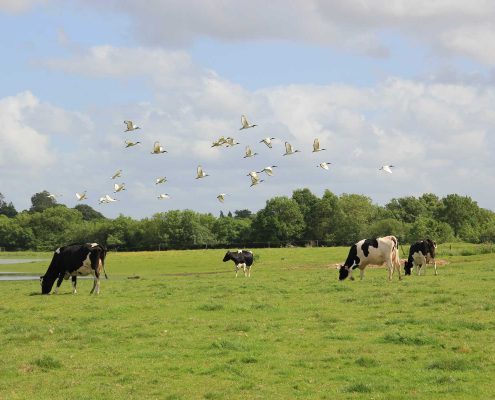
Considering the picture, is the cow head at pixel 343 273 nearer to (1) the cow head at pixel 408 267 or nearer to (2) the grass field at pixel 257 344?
(2) the grass field at pixel 257 344

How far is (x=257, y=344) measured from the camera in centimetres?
1645

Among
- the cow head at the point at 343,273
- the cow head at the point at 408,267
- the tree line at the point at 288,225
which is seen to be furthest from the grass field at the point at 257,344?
the tree line at the point at 288,225

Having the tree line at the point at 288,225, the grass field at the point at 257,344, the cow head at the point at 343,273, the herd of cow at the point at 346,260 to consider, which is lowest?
the grass field at the point at 257,344

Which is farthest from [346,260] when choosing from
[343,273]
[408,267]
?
[408,267]

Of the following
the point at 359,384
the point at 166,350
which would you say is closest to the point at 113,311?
the point at 166,350

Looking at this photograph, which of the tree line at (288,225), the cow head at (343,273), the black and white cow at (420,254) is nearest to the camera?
the cow head at (343,273)

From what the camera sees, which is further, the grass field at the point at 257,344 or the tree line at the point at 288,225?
the tree line at the point at 288,225

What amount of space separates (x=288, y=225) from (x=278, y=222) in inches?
77.2

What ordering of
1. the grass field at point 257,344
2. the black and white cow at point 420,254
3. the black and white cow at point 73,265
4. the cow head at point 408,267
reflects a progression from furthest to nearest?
the cow head at point 408,267 < the black and white cow at point 420,254 < the black and white cow at point 73,265 < the grass field at point 257,344

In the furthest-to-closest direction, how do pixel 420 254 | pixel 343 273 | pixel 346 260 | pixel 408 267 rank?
1. pixel 408 267
2. pixel 420 254
3. pixel 346 260
4. pixel 343 273

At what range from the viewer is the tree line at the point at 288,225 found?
10638 centimetres

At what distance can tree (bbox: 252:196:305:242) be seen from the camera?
11088 centimetres

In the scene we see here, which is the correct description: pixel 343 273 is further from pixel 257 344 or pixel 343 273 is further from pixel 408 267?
pixel 257 344

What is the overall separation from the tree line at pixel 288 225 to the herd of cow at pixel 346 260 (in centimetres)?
6273
